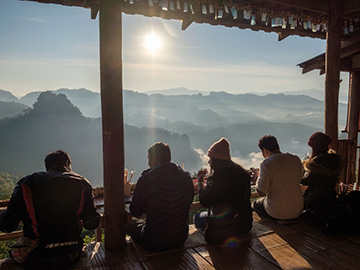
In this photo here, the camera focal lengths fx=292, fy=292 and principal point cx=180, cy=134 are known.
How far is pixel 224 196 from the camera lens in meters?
3.40

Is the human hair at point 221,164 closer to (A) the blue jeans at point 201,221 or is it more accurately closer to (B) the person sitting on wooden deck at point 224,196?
(B) the person sitting on wooden deck at point 224,196

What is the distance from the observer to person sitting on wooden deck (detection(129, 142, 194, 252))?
309 centimetres

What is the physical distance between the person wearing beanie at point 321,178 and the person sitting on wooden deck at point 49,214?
301 centimetres

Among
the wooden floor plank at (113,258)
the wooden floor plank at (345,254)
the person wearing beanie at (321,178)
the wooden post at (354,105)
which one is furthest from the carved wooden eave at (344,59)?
the wooden floor plank at (113,258)

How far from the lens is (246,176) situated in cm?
341

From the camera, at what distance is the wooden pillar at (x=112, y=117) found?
3223mm

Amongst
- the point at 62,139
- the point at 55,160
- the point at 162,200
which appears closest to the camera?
the point at 55,160

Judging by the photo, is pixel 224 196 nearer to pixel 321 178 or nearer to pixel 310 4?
pixel 321 178

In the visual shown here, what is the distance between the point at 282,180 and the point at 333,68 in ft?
8.38

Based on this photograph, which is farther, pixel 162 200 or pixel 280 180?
pixel 280 180

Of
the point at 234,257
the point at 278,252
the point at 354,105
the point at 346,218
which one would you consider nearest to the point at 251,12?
the point at 346,218

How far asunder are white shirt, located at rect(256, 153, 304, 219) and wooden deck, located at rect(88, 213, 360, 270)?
0.39m

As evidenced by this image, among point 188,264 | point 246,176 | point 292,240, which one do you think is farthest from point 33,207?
point 292,240

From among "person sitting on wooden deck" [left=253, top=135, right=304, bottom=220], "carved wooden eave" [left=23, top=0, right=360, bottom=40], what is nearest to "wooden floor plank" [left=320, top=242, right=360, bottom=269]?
"person sitting on wooden deck" [left=253, top=135, right=304, bottom=220]
